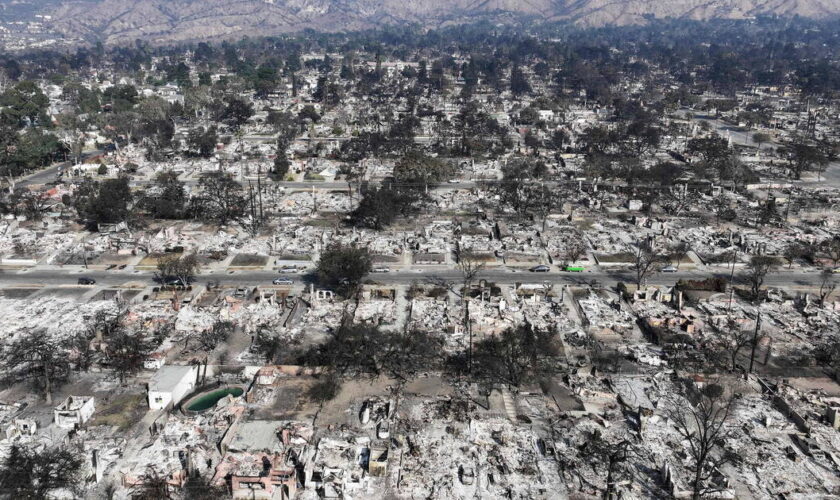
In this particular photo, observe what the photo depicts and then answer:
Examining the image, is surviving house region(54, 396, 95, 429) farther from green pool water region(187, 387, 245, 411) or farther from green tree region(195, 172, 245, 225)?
green tree region(195, 172, 245, 225)

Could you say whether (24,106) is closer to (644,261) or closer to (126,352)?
(126,352)

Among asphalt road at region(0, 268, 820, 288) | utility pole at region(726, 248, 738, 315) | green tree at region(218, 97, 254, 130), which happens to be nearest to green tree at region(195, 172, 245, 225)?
asphalt road at region(0, 268, 820, 288)

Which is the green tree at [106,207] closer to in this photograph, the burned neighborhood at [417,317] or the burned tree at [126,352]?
the burned neighborhood at [417,317]

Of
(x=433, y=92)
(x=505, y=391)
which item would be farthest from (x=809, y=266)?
(x=433, y=92)

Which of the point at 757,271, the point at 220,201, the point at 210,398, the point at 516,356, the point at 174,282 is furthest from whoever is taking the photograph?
the point at 220,201

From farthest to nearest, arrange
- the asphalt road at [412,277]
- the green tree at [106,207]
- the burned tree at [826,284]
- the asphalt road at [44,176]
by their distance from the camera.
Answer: the asphalt road at [44,176] → the green tree at [106,207] → the asphalt road at [412,277] → the burned tree at [826,284]

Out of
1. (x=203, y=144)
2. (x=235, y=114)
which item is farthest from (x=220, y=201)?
(x=235, y=114)

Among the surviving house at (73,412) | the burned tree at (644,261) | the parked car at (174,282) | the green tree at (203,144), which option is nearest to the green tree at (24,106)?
the green tree at (203,144)
